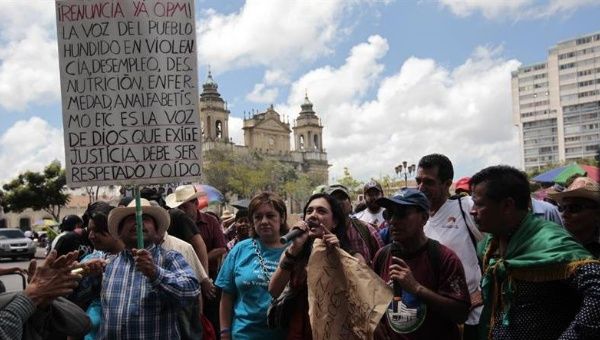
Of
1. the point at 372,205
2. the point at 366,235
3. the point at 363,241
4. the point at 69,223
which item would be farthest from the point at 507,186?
the point at 69,223

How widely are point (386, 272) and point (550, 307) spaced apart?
115 centimetres

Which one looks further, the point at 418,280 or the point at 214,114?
the point at 214,114

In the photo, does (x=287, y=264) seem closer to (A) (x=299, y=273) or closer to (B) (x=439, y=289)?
(A) (x=299, y=273)

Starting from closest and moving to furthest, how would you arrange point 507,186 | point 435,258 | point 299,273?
point 507,186 → point 435,258 → point 299,273

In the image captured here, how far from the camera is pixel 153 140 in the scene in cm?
442

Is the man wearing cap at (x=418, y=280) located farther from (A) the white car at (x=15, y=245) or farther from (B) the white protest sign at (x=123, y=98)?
(A) the white car at (x=15, y=245)

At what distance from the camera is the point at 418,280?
3680mm

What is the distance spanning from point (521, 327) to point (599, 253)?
0.90 metres

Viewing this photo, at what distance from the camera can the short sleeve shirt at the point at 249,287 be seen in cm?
427

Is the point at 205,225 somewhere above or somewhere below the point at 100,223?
below

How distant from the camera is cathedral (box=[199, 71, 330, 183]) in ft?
380

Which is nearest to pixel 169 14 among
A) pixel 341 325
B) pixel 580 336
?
pixel 341 325

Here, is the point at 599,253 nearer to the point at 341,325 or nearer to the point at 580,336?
the point at 580,336

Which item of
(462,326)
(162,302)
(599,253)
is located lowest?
(462,326)
